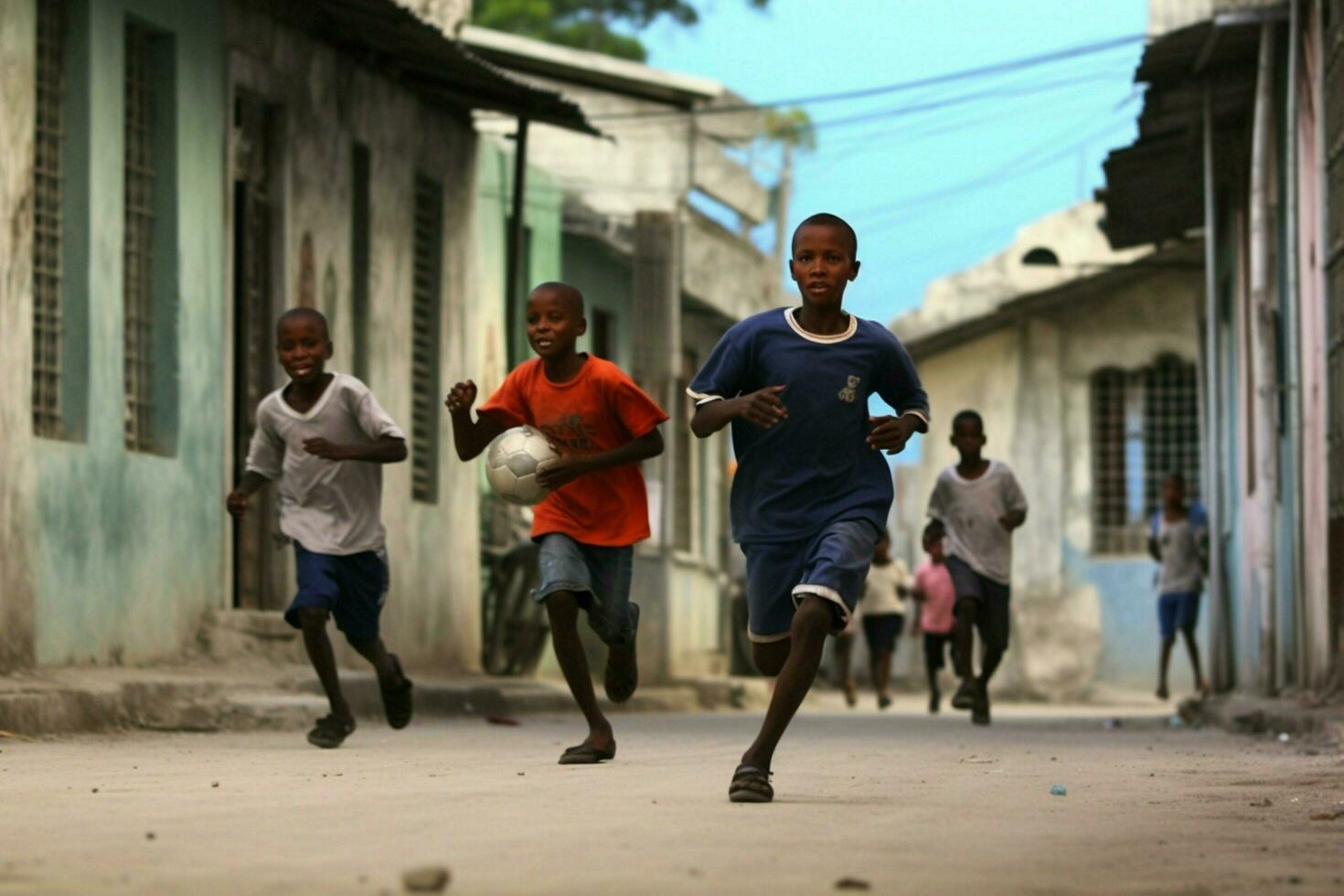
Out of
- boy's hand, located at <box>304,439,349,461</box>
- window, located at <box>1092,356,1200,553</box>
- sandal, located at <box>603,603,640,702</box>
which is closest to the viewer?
sandal, located at <box>603,603,640,702</box>

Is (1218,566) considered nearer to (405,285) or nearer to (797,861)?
(405,285)

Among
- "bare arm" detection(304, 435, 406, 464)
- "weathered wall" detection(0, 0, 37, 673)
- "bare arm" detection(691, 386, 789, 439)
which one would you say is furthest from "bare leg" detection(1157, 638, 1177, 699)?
"bare arm" detection(691, 386, 789, 439)

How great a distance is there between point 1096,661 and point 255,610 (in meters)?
18.3

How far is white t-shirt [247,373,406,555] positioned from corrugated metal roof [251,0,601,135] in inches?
216

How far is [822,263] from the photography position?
784cm

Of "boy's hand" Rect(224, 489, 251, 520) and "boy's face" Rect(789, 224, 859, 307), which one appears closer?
"boy's face" Rect(789, 224, 859, 307)

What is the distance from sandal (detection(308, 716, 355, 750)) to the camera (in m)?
11.0

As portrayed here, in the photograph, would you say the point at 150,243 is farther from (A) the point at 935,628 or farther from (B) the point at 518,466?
(A) the point at 935,628

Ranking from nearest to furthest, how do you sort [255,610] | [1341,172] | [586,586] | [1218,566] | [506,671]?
[586,586] → [1341,172] → [255,610] → [1218,566] → [506,671]

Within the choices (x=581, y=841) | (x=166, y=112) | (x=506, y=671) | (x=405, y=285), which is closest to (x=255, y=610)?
(x=166, y=112)

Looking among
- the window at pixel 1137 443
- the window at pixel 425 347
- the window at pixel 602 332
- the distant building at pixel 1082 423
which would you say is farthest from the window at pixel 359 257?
the window at pixel 1137 443

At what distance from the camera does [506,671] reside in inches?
847

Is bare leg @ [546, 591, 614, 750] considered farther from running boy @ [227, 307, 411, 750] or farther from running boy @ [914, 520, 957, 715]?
running boy @ [914, 520, 957, 715]

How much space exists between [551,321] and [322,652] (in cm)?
229
